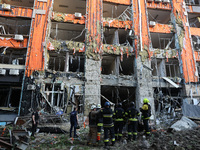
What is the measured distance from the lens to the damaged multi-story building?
12.7 m

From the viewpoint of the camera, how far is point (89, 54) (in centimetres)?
1397

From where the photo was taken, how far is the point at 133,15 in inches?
638

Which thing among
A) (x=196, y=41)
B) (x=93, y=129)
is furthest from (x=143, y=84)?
(x=196, y=41)

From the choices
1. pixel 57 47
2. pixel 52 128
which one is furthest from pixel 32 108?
pixel 57 47

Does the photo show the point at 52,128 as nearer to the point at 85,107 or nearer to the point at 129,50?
the point at 85,107

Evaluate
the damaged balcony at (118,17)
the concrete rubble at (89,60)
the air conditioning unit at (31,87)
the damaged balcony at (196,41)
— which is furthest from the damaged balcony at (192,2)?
the air conditioning unit at (31,87)

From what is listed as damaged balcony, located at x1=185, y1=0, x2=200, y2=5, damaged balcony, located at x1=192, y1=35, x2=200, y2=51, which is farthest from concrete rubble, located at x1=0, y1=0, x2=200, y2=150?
damaged balcony, located at x1=185, y1=0, x2=200, y2=5

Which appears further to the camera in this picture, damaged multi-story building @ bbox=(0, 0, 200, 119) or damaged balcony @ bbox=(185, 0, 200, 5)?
damaged balcony @ bbox=(185, 0, 200, 5)

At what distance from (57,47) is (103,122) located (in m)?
10.1

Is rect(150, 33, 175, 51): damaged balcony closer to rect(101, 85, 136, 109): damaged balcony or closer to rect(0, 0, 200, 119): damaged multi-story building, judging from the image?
rect(0, 0, 200, 119): damaged multi-story building

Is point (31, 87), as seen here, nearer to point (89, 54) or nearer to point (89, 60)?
point (89, 60)

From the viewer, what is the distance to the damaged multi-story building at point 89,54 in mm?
12664

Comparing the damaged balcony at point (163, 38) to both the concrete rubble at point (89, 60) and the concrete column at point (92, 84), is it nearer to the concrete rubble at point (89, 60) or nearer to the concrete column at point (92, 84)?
the concrete rubble at point (89, 60)

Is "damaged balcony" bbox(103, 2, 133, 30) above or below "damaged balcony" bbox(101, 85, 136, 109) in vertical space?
above
